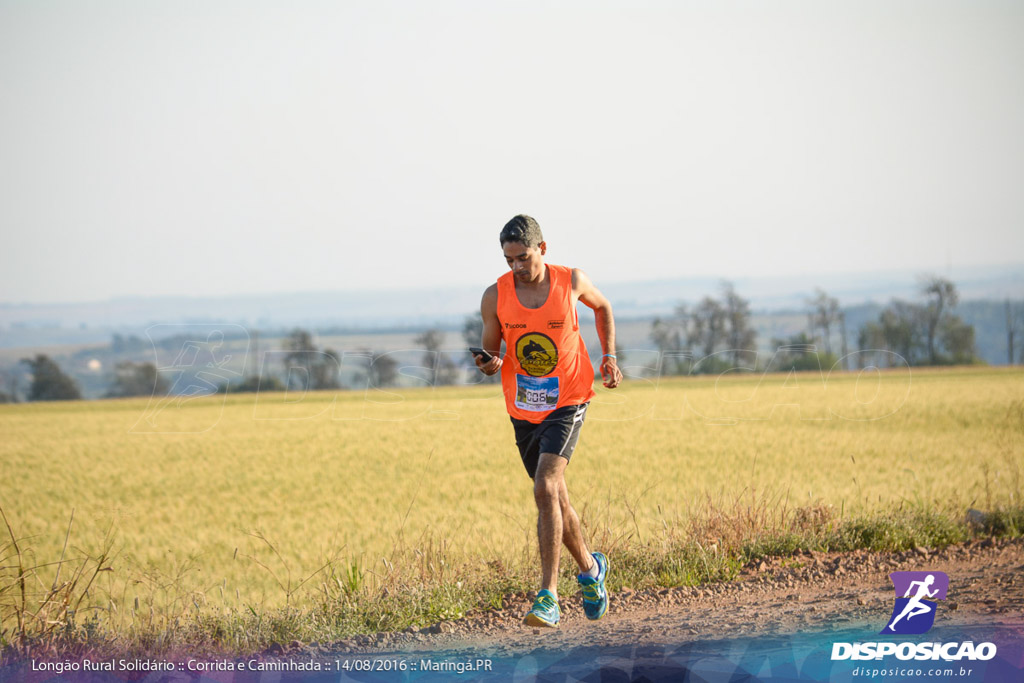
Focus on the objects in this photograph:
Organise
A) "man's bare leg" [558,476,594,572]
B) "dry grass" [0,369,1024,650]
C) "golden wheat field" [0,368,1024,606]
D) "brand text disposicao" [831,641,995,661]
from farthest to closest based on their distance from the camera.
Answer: "golden wheat field" [0,368,1024,606] → "dry grass" [0,369,1024,650] → "man's bare leg" [558,476,594,572] → "brand text disposicao" [831,641,995,661]

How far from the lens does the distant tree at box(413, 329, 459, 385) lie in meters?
39.7

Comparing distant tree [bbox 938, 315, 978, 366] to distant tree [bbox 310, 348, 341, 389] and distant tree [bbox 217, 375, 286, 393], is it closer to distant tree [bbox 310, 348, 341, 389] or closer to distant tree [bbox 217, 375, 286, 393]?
distant tree [bbox 310, 348, 341, 389]

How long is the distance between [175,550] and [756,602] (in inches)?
314

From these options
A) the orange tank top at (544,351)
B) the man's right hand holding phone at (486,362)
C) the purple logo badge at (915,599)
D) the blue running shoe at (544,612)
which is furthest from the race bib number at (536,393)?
the purple logo badge at (915,599)

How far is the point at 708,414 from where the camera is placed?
26.1 m

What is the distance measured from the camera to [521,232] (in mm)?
5594

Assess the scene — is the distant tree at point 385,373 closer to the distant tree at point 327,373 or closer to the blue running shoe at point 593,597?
the distant tree at point 327,373

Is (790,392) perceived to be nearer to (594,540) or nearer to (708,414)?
(708,414)

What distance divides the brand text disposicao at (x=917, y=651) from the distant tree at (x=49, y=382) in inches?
2050

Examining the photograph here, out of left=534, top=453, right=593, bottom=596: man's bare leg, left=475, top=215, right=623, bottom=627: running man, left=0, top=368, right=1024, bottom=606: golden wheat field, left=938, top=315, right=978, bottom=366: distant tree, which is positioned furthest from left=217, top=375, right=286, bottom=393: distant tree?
left=534, top=453, right=593, bottom=596: man's bare leg

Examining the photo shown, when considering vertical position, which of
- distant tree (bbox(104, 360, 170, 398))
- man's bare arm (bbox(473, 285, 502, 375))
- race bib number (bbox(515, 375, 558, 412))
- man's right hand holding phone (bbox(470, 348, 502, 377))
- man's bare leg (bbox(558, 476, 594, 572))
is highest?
man's bare arm (bbox(473, 285, 502, 375))

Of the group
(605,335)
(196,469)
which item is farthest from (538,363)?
(196,469)

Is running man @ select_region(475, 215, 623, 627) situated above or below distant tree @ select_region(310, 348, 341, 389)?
above

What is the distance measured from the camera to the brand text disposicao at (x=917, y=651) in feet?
17.7
